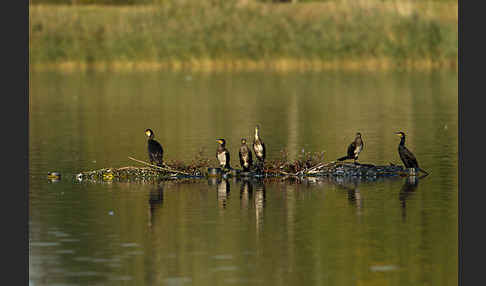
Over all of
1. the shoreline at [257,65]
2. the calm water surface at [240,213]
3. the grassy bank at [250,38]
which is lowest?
the calm water surface at [240,213]

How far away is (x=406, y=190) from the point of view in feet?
69.6

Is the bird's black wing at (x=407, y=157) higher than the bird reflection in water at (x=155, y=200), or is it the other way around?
the bird's black wing at (x=407, y=157)

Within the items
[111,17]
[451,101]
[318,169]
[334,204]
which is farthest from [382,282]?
[111,17]

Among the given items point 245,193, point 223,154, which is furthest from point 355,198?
point 223,154

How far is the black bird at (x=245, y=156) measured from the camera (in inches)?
895

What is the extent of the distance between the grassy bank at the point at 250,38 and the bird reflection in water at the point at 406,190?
43.0 metres

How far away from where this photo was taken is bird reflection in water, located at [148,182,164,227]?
732 inches

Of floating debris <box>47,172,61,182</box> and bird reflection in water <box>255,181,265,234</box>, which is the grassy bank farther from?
bird reflection in water <box>255,181,265,234</box>

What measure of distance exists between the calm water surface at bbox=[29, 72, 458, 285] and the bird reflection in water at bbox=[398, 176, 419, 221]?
0.03 m

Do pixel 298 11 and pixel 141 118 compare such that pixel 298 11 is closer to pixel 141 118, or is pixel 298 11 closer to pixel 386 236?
pixel 141 118

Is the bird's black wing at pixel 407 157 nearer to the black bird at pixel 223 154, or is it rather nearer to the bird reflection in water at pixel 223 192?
the black bird at pixel 223 154

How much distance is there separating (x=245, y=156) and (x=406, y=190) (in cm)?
312

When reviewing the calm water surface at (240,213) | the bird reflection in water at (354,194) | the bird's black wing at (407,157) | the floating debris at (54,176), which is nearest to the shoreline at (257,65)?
the calm water surface at (240,213)

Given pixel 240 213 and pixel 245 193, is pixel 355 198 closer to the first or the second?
pixel 245 193
